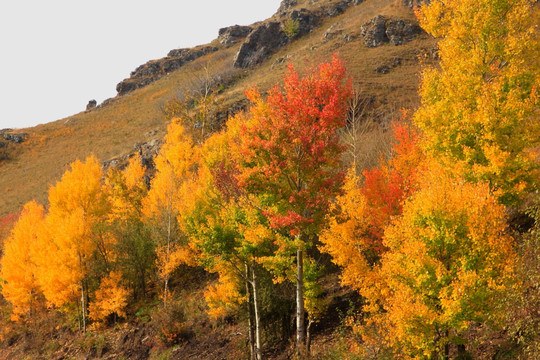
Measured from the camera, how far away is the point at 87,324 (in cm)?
2888

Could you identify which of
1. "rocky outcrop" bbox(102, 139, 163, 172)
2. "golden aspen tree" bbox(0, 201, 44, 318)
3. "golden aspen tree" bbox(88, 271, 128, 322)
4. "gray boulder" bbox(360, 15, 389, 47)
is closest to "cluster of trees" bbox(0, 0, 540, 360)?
"golden aspen tree" bbox(88, 271, 128, 322)

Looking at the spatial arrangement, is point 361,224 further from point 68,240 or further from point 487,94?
point 68,240

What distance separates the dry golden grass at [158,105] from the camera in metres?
57.8

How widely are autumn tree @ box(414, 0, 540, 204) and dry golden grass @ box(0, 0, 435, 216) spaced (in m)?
28.7

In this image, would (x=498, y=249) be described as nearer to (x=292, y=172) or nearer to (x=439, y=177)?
(x=439, y=177)

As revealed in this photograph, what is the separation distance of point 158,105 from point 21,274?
63.2m

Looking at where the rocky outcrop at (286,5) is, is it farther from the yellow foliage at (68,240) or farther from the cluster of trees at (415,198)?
the cluster of trees at (415,198)

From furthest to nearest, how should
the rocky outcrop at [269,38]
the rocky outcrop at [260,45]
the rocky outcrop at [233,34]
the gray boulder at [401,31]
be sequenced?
the rocky outcrop at [233,34], the rocky outcrop at [269,38], the rocky outcrop at [260,45], the gray boulder at [401,31]

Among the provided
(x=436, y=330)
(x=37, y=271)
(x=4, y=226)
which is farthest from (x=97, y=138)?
(x=436, y=330)

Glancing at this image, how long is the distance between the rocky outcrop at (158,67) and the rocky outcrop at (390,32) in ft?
270

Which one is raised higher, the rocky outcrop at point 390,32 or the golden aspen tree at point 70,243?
the rocky outcrop at point 390,32

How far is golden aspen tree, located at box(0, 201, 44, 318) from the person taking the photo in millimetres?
31109

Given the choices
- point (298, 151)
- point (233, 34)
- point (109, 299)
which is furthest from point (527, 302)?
point (233, 34)

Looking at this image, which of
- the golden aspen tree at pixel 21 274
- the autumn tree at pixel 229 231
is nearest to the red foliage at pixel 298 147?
the autumn tree at pixel 229 231
